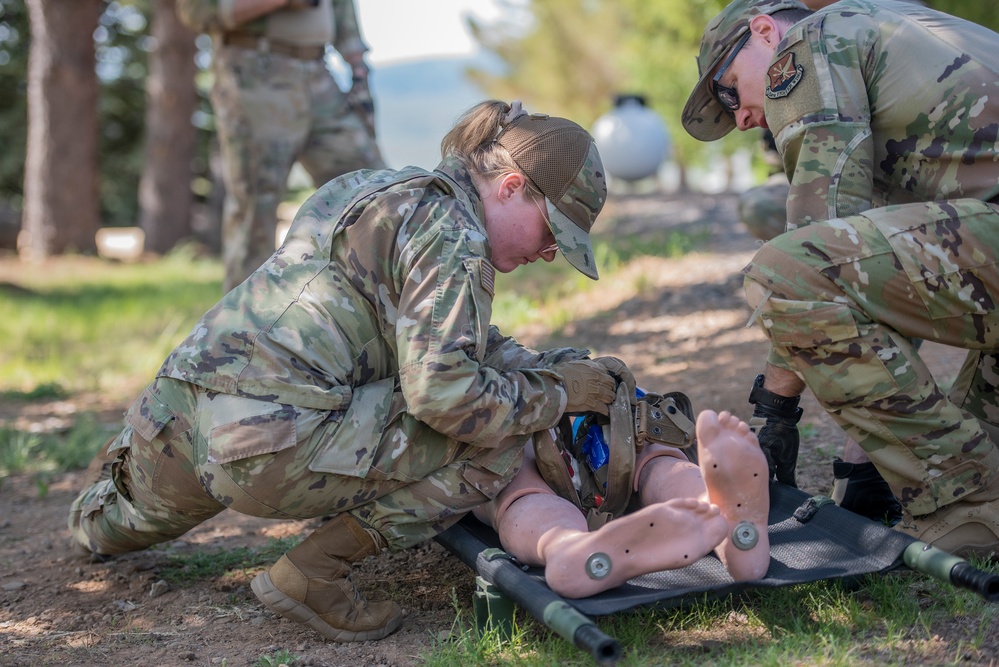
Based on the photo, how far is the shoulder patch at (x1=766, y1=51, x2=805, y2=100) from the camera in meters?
2.54

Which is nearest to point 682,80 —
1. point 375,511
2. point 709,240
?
point 709,240

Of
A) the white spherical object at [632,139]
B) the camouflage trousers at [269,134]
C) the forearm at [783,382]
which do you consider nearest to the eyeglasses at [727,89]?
the forearm at [783,382]

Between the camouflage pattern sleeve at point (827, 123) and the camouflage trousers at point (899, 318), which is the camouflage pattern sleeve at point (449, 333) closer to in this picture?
the camouflage trousers at point (899, 318)

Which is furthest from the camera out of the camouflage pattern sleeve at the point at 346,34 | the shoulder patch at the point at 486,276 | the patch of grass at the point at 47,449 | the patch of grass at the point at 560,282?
the patch of grass at the point at 560,282

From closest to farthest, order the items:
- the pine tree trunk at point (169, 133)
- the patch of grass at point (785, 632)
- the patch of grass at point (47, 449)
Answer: the patch of grass at point (785, 632) → the patch of grass at point (47, 449) → the pine tree trunk at point (169, 133)

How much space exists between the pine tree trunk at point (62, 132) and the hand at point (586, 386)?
9855mm

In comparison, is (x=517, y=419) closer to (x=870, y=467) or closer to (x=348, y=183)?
(x=348, y=183)

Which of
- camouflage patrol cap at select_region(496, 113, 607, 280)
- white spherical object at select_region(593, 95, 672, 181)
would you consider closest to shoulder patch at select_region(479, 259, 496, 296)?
camouflage patrol cap at select_region(496, 113, 607, 280)

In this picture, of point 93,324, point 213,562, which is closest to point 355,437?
point 213,562

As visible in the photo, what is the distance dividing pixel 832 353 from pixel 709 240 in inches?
211

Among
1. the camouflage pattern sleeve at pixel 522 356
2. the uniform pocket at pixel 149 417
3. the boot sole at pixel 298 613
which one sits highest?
the uniform pocket at pixel 149 417

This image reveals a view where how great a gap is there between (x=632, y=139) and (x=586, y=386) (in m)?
8.66

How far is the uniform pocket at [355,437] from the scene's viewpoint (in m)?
2.36

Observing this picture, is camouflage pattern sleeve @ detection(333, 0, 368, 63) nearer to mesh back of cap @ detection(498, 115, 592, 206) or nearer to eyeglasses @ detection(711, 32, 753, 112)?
eyeglasses @ detection(711, 32, 753, 112)
